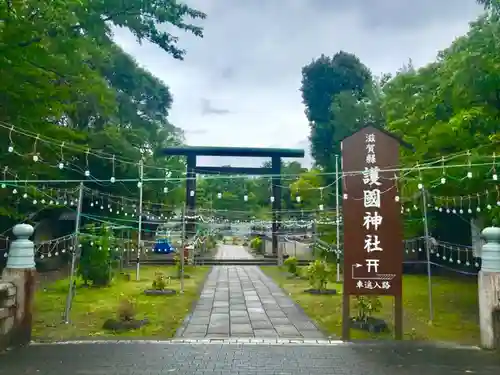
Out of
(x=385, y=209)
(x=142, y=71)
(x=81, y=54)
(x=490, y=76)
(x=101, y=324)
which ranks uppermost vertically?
(x=142, y=71)

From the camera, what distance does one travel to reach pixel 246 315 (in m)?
9.03

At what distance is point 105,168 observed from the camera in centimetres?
1823

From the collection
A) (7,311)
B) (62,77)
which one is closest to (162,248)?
(62,77)

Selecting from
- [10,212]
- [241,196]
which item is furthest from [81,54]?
[241,196]

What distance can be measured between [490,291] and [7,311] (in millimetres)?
5921

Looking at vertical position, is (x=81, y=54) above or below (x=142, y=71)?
below

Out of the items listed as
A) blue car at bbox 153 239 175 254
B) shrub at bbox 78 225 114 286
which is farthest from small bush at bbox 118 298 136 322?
blue car at bbox 153 239 175 254

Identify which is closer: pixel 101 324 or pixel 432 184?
pixel 101 324

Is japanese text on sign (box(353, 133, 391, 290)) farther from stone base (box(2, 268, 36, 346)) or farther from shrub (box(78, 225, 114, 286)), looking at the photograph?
shrub (box(78, 225, 114, 286))

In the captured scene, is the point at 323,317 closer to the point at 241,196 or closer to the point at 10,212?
the point at 10,212

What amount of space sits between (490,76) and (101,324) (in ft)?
24.8

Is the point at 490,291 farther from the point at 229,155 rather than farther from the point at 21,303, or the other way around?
the point at 229,155

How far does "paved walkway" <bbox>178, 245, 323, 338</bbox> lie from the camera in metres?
7.41

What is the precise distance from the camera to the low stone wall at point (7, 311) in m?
5.88
